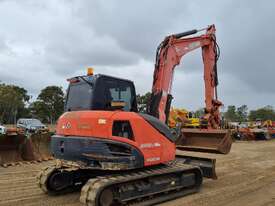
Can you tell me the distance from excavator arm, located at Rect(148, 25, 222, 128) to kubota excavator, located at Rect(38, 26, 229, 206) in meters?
1.68

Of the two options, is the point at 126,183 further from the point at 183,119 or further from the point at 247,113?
the point at 247,113

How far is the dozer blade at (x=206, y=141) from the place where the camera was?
27.0 feet

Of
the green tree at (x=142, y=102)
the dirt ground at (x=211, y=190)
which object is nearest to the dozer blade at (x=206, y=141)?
the dirt ground at (x=211, y=190)

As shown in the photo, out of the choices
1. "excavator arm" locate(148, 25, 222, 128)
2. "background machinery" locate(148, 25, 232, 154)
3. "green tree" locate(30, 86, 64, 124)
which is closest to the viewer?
"background machinery" locate(148, 25, 232, 154)

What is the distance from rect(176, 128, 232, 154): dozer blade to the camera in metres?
8.23

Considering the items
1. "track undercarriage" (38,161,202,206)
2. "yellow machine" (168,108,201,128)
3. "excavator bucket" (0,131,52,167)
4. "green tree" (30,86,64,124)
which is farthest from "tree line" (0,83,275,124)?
"track undercarriage" (38,161,202,206)

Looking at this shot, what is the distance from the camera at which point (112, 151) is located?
5.90 metres

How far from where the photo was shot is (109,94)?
6.50 m

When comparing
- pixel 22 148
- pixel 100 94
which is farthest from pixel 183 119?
pixel 100 94

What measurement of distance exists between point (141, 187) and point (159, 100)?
3271mm

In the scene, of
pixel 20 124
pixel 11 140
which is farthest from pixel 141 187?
pixel 20 124

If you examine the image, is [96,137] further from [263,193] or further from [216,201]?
[263,193]

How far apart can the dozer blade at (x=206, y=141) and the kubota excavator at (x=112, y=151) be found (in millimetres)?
1126

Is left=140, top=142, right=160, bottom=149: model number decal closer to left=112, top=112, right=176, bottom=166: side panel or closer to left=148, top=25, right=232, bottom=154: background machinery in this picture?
left=112, top=112, right=176, bottom=166: side panel
